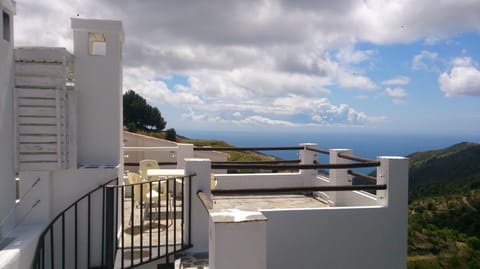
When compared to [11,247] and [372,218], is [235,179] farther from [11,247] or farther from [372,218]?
[11,247]

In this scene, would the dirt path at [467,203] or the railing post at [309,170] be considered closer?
the railing post at [309,170]

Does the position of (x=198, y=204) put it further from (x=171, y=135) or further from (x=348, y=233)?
(x=171, y=135)

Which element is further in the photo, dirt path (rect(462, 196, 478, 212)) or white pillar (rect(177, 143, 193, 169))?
dirt path (rect(462, 196, 478, 212))

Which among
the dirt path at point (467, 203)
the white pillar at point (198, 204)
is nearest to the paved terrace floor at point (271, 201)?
the white pillar at point (198, 204)

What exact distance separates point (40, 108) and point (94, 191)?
1.20m

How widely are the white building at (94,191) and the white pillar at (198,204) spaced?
13 mm

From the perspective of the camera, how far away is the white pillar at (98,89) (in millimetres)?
5145

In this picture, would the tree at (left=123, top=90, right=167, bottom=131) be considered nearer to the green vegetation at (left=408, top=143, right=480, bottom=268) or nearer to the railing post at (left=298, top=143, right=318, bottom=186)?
the green vegetation at (left=408, top=143, right=480, bottom=268)

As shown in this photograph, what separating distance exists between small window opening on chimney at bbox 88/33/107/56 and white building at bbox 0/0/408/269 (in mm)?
14

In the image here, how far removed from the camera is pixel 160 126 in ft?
89.7

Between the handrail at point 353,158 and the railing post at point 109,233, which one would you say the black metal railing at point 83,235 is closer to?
the railing post at point 109,233

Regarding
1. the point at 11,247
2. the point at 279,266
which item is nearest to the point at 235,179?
→ the point at 279,266

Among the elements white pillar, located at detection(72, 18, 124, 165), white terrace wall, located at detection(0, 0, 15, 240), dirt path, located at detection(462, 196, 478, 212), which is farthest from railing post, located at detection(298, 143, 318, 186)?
dirt path, located at detection(462, 196, 478, 212)

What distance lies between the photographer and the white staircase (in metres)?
4.48
